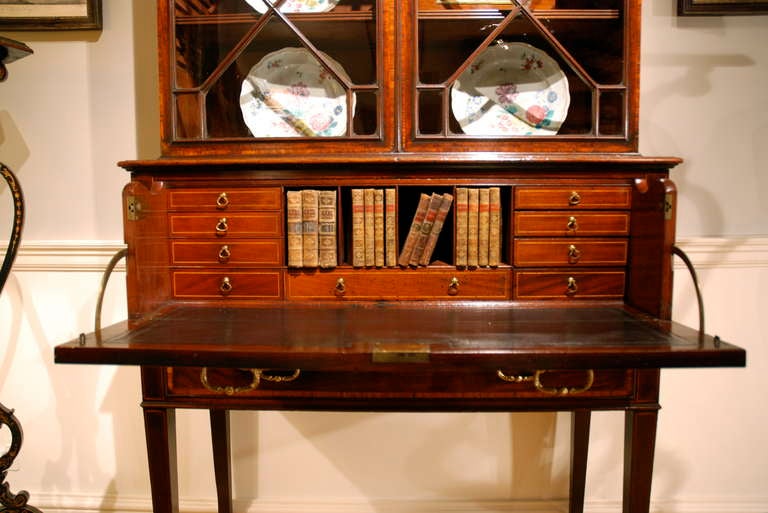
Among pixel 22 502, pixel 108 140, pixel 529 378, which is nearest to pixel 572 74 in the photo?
pixel 529 378

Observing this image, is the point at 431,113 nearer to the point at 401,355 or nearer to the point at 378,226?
the point at 378,226

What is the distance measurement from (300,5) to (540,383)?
1063 millimetres

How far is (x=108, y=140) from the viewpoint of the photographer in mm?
1640

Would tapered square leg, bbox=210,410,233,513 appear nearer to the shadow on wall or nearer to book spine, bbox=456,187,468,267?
the shadow on wall

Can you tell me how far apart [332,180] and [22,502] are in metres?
1.28

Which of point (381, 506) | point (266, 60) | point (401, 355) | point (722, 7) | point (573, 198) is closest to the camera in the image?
point (401, 355)

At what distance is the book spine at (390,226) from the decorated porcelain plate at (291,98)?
9.2 inches

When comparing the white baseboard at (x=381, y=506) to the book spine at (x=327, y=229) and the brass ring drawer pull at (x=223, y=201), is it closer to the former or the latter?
the book spine at (x=327, y=229)

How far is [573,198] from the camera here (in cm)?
118

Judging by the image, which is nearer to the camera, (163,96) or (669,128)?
(163,96)

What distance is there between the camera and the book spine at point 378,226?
1195 millimetres

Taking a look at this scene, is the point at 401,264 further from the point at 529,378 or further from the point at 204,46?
the point at 204,46

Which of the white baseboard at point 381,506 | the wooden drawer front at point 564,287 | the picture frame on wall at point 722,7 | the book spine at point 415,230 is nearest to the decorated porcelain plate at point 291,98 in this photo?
the book spine at point 415,230

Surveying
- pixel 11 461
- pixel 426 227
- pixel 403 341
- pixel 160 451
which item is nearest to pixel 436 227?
pixel 426 227
